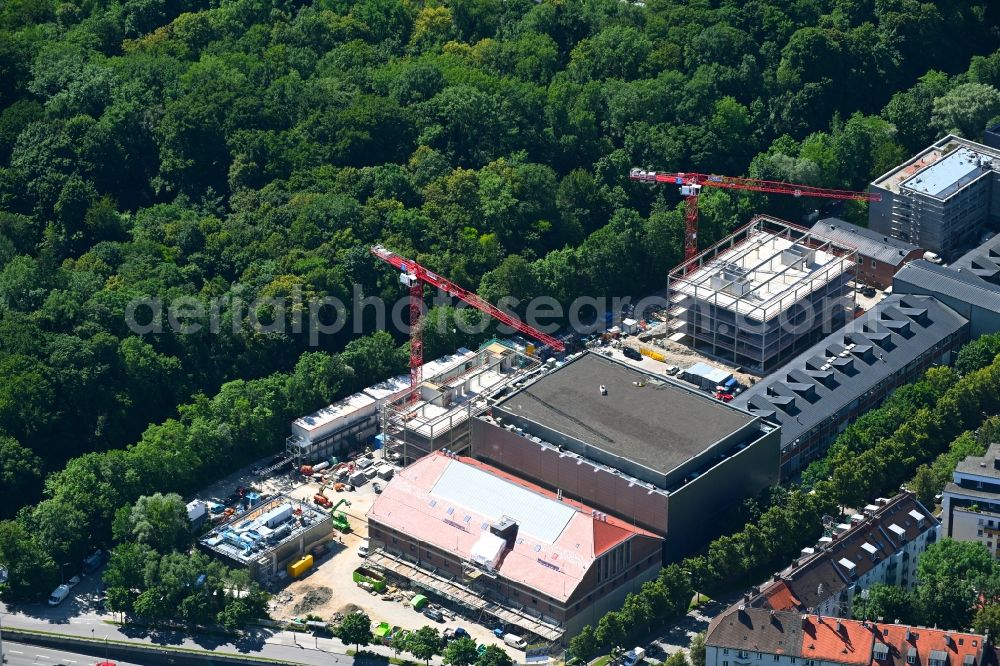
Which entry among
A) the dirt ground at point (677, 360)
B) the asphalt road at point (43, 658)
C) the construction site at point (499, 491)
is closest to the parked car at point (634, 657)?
the construction site at point (499, 491)

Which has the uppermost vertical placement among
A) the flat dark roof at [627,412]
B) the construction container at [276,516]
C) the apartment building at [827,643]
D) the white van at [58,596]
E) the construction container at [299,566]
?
the flat dark roof at [627,412]

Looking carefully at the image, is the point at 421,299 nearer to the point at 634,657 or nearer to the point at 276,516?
the point at 276,516

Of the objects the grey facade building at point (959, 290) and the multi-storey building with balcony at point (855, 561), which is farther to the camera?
the grey facade building at point (959, 290)

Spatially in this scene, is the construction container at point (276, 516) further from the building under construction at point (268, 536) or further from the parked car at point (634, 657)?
the parked car at point (634, 657)

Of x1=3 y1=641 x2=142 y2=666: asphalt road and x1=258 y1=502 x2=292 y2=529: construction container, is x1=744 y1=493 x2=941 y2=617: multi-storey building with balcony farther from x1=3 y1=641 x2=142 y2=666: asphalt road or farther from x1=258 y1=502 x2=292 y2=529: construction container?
x1=3 y1=641 x2=142 y2=666: asphalt road

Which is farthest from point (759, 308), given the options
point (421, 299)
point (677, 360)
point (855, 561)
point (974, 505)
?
point (855, 561)

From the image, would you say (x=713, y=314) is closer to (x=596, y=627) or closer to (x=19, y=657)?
(x=596, y=627)
